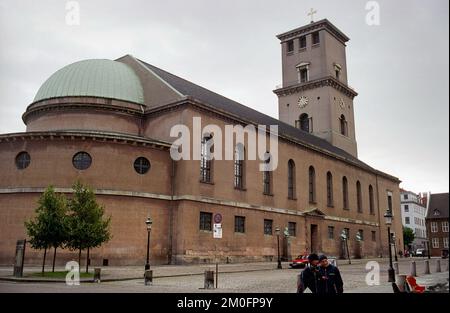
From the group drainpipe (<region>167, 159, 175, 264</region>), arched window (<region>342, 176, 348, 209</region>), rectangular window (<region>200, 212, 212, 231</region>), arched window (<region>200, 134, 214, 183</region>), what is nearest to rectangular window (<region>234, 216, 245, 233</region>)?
rectangular window (<region>200, 212, 212, 231</region>)

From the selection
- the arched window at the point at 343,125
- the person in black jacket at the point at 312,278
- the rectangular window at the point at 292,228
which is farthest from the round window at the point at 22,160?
the arched window at the point at 343,125

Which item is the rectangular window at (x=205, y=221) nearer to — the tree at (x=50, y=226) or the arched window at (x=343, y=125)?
the tree at (x=50, y=226)

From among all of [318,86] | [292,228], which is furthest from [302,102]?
[292,228]

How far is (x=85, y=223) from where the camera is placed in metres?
23.4

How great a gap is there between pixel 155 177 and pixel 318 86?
123 ft

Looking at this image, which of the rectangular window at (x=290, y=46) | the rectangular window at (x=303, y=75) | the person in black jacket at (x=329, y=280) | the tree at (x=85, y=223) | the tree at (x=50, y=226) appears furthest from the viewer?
the rectangular window at (x=290, y=46)

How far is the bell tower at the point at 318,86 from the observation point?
63.9m

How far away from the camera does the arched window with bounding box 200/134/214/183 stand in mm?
36594

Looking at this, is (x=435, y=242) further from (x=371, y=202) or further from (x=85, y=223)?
(x=85, y=223)

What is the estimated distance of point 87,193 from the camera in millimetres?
24484

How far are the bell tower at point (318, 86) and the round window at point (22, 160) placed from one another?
138 ft
